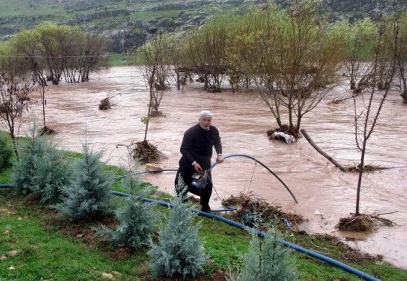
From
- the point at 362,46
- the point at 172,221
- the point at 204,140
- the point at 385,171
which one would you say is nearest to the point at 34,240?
the point at 172,221

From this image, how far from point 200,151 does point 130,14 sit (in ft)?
387

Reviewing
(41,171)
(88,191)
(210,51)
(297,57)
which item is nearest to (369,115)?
(297,57)

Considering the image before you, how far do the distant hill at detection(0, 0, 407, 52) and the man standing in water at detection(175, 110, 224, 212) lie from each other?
63.8 m

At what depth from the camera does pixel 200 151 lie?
8.27 meters

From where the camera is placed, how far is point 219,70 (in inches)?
1432

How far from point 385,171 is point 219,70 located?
80.8ft

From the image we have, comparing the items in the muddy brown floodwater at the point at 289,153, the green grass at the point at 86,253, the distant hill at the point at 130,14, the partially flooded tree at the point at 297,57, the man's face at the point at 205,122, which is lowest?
the muddy brown floodwater at the point at 289,153

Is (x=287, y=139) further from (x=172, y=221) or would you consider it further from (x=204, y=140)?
(x=172, y=221)

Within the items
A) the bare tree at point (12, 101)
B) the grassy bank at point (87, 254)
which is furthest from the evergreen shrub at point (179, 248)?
the bare tree at point (12, 101)

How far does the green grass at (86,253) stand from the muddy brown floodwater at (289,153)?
94cm

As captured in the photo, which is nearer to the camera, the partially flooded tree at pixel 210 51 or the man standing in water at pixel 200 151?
the man standing in water at pixel 200 151

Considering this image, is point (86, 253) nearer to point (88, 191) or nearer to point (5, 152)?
point (88, 191)

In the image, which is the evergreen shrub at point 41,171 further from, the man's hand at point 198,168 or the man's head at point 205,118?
the man's head at point 205,118

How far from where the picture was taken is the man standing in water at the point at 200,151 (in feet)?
26.7
